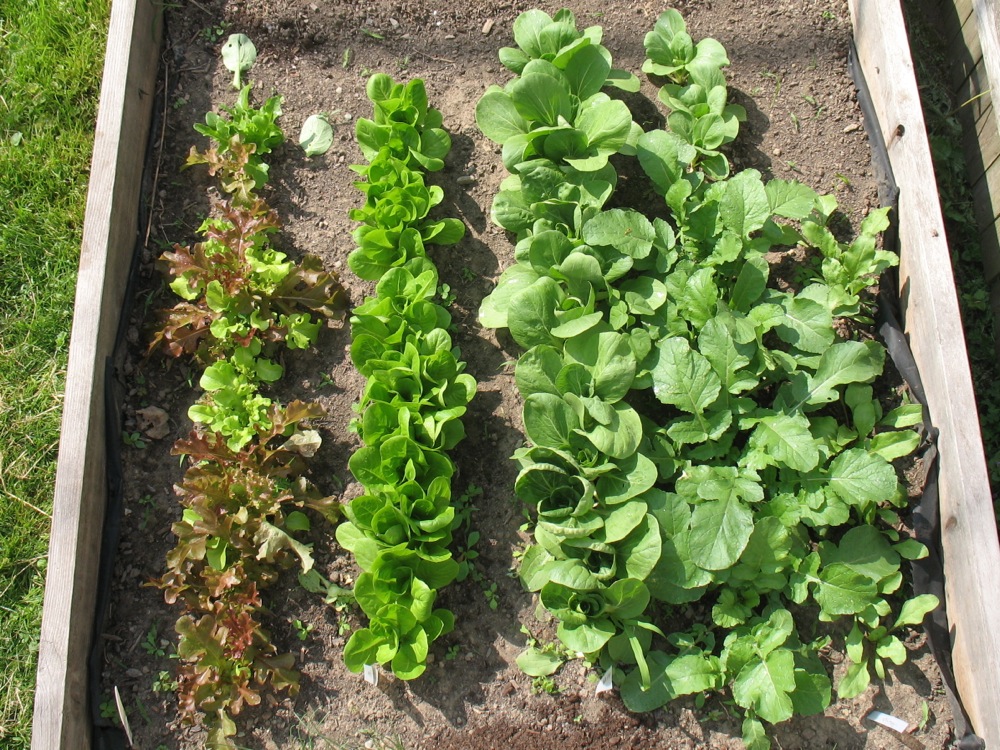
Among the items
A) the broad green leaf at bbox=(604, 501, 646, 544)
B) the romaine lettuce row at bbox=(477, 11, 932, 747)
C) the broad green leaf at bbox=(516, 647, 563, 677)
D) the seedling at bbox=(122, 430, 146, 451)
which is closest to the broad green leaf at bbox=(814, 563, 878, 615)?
Result: the romaine lettuce row at bbox=(477, 11, 932, 747)

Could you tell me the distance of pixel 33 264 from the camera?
3336mm

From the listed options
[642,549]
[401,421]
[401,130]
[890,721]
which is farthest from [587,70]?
[890,721]

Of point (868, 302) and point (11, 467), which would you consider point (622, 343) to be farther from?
point (11, 467)

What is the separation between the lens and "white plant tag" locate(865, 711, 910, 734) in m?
2.67

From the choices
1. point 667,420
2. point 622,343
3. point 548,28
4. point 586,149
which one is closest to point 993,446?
point 667,420

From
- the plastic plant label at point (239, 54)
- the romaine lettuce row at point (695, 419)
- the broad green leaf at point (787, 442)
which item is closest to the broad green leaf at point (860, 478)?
the romaine lettuce row at point (695, 419)

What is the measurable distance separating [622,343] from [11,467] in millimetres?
2191

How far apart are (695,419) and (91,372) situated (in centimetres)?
198

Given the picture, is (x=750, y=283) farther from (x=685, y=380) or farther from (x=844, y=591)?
(x=844, y=591)

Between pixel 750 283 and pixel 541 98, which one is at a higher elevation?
pixel 541 98

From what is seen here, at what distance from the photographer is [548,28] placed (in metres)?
3.11

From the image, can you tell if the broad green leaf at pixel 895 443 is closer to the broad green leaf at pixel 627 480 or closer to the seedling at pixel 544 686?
the broad green leaf at pixel 627 480

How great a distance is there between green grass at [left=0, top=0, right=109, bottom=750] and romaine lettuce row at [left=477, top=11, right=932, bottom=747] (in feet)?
5.44

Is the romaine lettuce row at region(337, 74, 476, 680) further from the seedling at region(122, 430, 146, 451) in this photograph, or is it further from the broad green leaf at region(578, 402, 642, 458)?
the seedling at region(122, 430, 146, 451)
